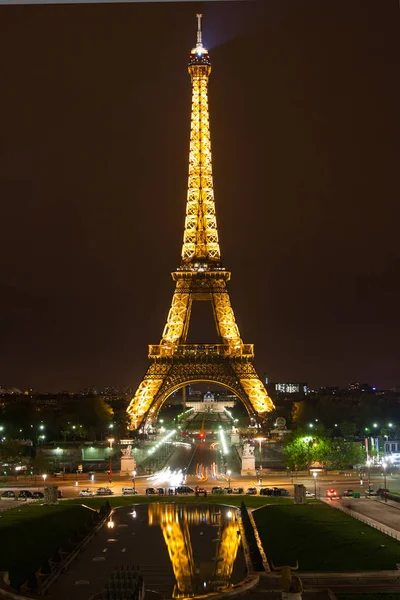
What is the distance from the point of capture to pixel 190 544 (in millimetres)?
21547

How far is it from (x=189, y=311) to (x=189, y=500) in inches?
766

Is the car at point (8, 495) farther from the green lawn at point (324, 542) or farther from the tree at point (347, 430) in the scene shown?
the tree at point (347, 430)

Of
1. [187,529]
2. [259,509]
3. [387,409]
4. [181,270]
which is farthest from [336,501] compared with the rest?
[387,409]

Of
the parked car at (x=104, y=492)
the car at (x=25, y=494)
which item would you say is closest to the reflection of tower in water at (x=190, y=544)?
the parked car at (x=104, y=492)

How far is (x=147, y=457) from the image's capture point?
146ft

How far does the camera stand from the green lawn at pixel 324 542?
1796 cm

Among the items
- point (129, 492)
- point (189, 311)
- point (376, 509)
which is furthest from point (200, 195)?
point (376, 509)

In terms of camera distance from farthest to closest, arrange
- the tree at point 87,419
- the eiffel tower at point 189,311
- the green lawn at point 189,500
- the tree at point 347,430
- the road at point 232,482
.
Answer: the tree at point 87,419, the tree at point 347,430, the eiffel tower at point 189,311, the road at point 232,482, the green lawn at point 189,500

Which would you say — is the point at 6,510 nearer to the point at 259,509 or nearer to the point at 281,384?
the point at 259,509

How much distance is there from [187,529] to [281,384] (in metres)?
137

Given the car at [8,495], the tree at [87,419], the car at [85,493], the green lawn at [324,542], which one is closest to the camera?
the green lawn at [324,542]

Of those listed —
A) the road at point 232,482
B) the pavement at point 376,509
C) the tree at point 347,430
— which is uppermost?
the tree at point 347,430

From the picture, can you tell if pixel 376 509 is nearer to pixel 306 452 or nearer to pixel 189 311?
pixel 306 452

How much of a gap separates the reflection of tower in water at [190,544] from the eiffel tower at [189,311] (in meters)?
18.3
